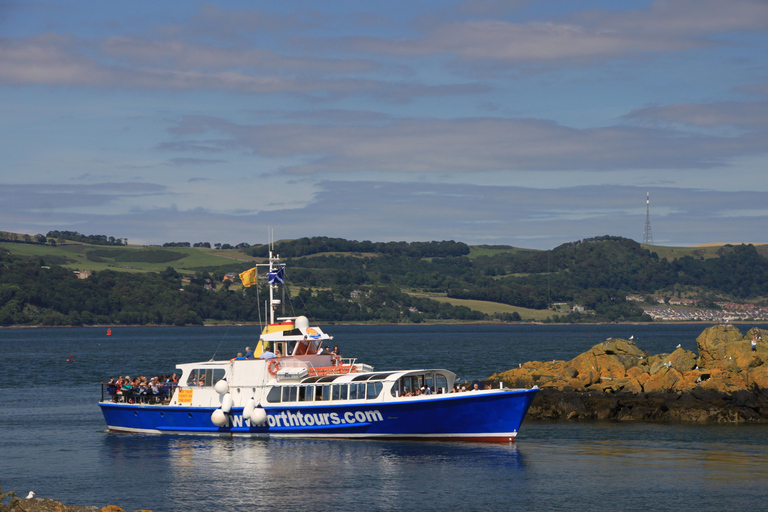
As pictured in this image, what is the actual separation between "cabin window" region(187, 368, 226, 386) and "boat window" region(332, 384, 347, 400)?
5.50 metres

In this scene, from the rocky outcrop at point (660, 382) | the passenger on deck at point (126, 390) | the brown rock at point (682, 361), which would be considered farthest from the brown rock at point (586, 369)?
the passenger on deck at point (126, 390)

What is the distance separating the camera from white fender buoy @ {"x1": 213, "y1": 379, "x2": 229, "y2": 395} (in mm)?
39094

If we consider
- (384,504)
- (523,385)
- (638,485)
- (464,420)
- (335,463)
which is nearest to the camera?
(384,504)

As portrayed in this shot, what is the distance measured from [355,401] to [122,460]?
31.1 feet

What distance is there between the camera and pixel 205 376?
40.4 metres

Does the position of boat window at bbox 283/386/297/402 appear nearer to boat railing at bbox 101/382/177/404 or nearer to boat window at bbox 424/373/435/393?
boat window at bbox 424/373/435/393

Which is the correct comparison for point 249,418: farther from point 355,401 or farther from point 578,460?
point 578,460

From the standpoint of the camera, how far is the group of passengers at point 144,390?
42625mm

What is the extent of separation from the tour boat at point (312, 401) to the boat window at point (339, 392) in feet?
0.14

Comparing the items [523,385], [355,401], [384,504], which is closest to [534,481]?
[384,504]

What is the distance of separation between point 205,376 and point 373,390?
26.8 feet

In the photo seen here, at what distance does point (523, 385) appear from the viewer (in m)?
53.1

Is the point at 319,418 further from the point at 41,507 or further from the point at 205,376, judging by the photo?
the point at 41,507

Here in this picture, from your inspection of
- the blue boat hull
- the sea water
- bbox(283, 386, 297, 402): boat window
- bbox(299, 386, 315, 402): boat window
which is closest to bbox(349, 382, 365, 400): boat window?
the blue boat hull
